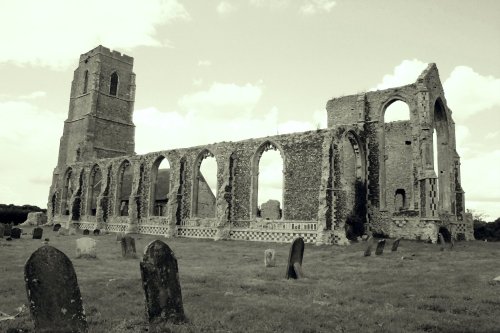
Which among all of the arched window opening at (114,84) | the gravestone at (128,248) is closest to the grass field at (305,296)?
the gravestone at (128,248)

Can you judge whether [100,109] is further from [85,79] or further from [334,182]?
[334,182]

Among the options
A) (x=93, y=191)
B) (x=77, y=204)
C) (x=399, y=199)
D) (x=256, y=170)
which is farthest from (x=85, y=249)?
(x=93, y=191)

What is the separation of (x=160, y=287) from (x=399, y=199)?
26.8m

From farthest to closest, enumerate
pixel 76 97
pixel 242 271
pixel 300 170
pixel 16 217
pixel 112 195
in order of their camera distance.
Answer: pixel 76 97 < pixel 16 217 < pixel 112 195 < pixel 300 170 < pixel 242 271

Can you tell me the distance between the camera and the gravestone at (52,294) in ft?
15.6

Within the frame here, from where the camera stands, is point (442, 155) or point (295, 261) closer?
point (295, 261)

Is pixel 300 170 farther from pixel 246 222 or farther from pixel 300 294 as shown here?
pixel 300 294

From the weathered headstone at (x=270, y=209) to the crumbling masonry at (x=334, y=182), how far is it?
8142 mm

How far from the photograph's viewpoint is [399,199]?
29281 millimetres

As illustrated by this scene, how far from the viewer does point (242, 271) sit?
10.5 metres

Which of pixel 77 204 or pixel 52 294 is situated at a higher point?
pixel 77 204

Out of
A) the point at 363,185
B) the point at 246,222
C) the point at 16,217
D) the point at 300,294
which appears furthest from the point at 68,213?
the point at 300,294

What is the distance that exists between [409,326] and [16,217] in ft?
138

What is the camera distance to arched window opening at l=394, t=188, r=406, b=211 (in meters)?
27.5
